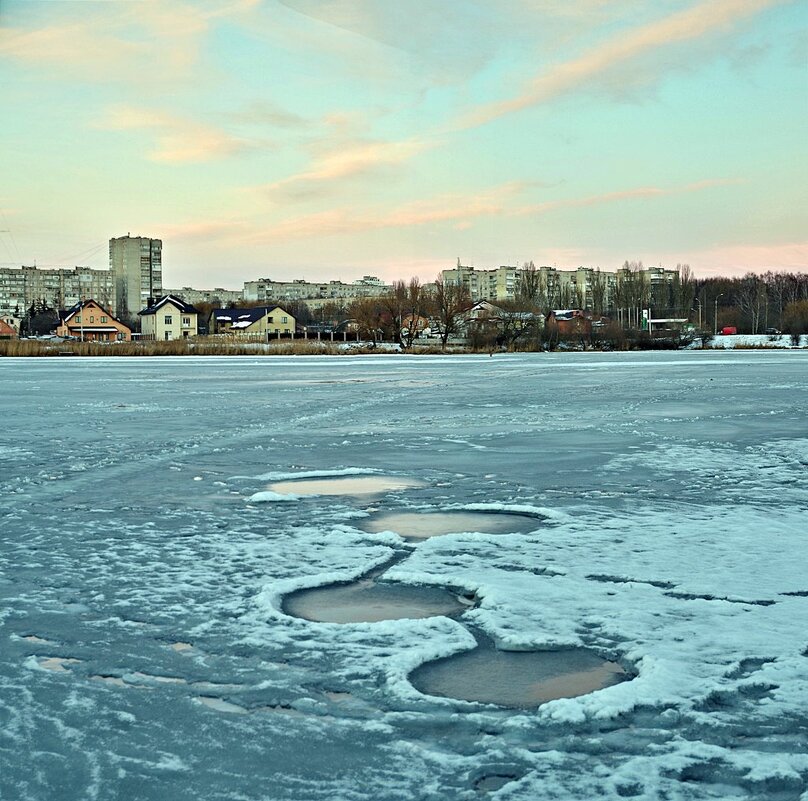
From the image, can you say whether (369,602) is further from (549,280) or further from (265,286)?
(265,286)

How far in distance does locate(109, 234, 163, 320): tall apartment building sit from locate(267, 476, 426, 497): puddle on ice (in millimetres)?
132837

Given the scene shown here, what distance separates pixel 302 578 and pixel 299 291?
16975 centimetres

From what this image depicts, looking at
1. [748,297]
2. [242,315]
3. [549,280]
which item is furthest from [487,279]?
[242,315]

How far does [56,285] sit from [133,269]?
36.9m

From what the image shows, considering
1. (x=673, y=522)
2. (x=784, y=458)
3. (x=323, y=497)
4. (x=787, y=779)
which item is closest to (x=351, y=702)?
(x=787, y=779)

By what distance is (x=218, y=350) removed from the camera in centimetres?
4219

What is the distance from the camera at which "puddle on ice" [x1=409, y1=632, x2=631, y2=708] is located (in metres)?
2.63

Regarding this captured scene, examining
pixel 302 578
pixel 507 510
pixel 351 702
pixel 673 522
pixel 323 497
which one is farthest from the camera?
pixel 323 497

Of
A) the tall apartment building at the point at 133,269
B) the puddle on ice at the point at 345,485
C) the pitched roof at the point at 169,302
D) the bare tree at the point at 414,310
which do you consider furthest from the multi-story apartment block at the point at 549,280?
the puddle on ice at the point at 345,485

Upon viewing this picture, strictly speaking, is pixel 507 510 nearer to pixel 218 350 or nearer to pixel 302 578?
pixel 302 578

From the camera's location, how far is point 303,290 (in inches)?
6762

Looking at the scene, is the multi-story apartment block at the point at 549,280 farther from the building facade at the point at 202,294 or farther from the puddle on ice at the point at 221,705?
the puddle on ice at the point at 221,705

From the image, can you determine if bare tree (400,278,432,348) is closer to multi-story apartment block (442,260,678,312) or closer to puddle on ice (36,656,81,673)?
puddle on ice (36,656,81,673)

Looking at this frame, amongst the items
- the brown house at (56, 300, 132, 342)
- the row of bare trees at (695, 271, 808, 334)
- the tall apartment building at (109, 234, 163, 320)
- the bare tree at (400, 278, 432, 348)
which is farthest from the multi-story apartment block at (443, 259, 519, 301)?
the bare tree at (400, 278, 432, 348)
